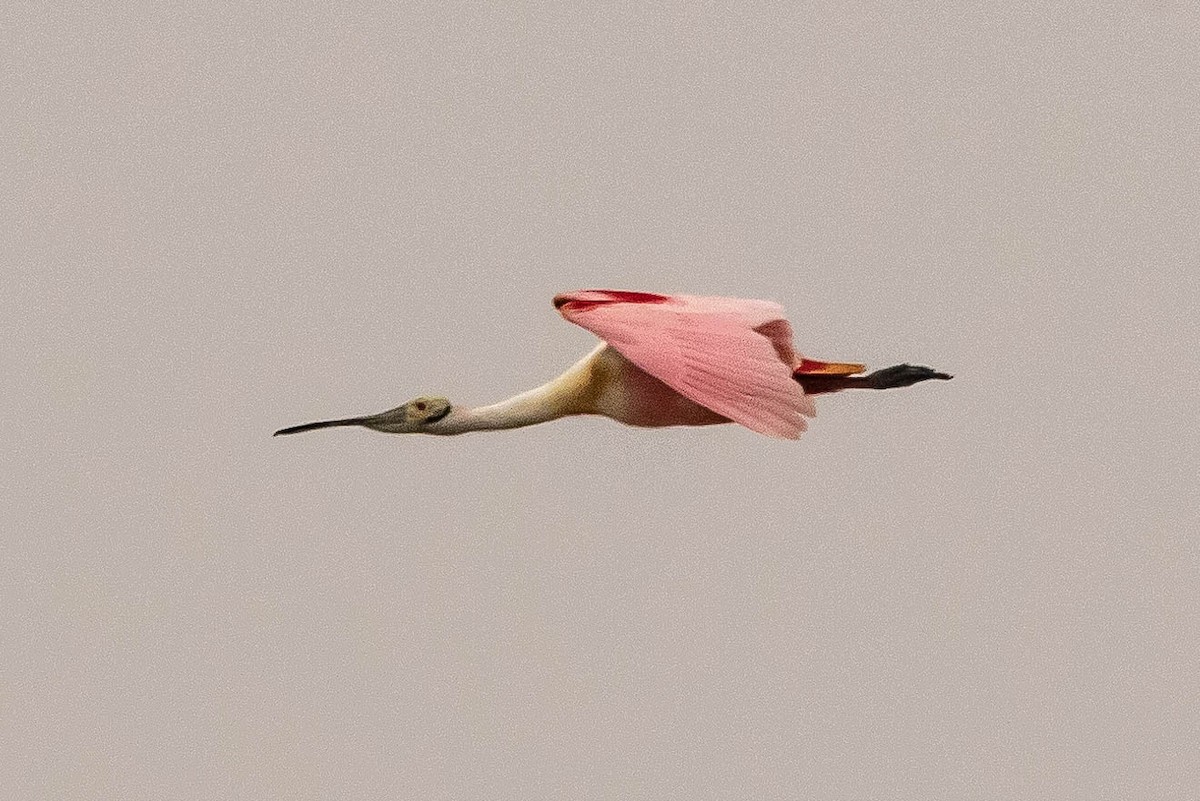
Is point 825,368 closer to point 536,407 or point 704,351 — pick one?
point 536,407

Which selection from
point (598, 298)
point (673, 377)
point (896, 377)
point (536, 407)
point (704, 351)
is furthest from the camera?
point (896, 377)

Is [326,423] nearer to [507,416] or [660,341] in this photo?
[507,416]

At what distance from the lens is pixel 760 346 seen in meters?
6.39

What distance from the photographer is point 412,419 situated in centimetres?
712

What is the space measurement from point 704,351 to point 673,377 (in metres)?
0.19

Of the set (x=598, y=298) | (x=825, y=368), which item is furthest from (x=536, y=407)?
(x=825, y=368)

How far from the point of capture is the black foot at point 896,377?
7242 millimetres

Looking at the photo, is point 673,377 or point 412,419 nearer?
point 673,377

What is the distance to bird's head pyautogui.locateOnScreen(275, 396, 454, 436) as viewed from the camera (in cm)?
711

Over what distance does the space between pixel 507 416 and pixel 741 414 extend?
1.22 metres

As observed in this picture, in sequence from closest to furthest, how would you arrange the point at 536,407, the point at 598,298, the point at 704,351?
1. the point at 704,351
2. the point at 598,298
3. the point at 536,407

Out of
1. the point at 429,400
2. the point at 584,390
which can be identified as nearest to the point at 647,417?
the point at 584,390

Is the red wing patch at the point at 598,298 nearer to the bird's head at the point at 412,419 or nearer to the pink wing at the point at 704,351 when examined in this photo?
the pink wing at the point at 704,351

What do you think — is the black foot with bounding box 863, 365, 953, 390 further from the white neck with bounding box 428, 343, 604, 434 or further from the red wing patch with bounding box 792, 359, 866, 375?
the white neck with bounding box 428, 343, 604, 434
